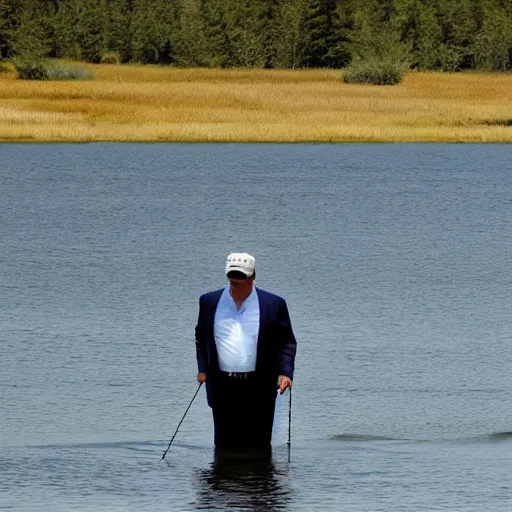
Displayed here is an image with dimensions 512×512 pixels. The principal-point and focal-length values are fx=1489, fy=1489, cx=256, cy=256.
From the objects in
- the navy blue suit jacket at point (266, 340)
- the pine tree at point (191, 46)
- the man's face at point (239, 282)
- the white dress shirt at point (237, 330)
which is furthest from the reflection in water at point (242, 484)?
the pine tree at point (191, 46)

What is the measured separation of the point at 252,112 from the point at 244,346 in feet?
181

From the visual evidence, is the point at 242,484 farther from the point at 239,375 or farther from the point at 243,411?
the point at 239,375

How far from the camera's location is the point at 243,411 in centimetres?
961

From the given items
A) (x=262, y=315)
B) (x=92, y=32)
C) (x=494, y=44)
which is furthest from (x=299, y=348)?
(x=92, y=32)

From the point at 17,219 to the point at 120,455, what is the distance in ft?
71.6

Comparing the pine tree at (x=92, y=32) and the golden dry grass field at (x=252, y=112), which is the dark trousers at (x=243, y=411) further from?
the pine tree at (x=92, y=32)

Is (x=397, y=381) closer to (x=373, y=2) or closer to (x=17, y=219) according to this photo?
(x=17, y=219)

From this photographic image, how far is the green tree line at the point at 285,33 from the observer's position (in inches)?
4963

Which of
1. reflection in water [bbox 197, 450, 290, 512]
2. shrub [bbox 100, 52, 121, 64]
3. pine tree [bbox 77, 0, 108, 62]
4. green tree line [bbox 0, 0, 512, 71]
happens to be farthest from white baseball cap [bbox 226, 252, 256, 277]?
shrub [bbox 100, 52, 121, 64]

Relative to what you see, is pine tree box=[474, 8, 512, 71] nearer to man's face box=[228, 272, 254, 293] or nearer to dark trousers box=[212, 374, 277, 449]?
dark trousers box=[212, 374, 277, 449]

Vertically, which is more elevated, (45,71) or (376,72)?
(45,71)

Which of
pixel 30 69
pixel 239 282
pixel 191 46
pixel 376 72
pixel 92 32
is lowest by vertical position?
pixel 239 282

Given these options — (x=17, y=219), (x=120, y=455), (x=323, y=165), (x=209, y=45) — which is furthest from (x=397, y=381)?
(x=209, y=45)

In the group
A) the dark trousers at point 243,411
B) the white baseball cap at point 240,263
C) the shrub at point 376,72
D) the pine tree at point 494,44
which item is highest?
the pine tree at point 494,44
